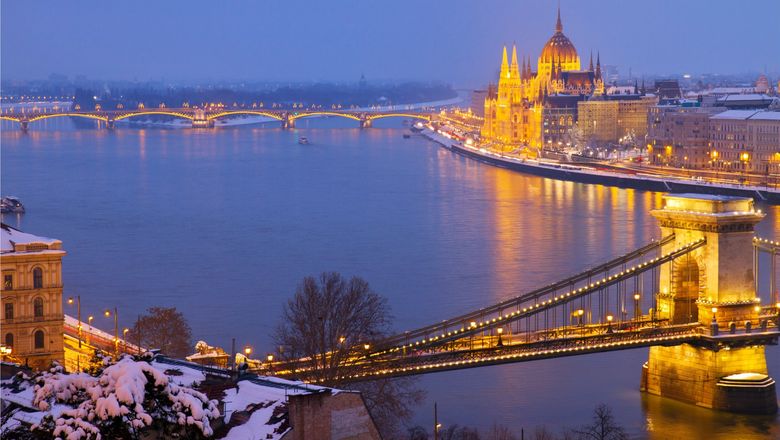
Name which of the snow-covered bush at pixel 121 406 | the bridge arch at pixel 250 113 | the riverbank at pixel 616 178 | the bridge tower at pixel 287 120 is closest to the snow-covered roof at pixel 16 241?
the snow-covered bush at pixel 121 406

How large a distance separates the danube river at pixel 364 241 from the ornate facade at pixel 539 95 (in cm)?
1035

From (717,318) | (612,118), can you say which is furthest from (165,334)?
(612,118)

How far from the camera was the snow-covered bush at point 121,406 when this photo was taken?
15.6 feet

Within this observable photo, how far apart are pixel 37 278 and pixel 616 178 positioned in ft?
94.7

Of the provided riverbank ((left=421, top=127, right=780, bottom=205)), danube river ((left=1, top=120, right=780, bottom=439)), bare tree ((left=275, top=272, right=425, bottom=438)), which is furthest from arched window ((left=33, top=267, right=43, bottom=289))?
riverbank ((left=421, top=127, right=780, bottom=205))

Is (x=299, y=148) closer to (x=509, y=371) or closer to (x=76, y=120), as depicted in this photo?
(x=76, y=120)

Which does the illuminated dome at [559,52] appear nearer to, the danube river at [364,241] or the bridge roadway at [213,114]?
the bridge roadway at [213,114]

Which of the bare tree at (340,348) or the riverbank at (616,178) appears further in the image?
the riverbank at (616,178)

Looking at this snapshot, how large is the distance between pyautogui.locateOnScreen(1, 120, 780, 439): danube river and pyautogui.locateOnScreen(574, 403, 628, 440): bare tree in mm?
188

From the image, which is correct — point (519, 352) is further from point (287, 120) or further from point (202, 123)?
point (202, 123)

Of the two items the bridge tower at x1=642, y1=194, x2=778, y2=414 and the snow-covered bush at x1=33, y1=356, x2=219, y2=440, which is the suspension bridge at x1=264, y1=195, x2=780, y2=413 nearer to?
the bridge tower at x1=642, y1=194, x2=778, y2=414

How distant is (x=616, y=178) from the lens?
1563 inches

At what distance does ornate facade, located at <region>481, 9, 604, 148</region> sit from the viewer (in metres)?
59.3

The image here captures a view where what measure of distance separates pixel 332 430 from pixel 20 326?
6.10 metres
